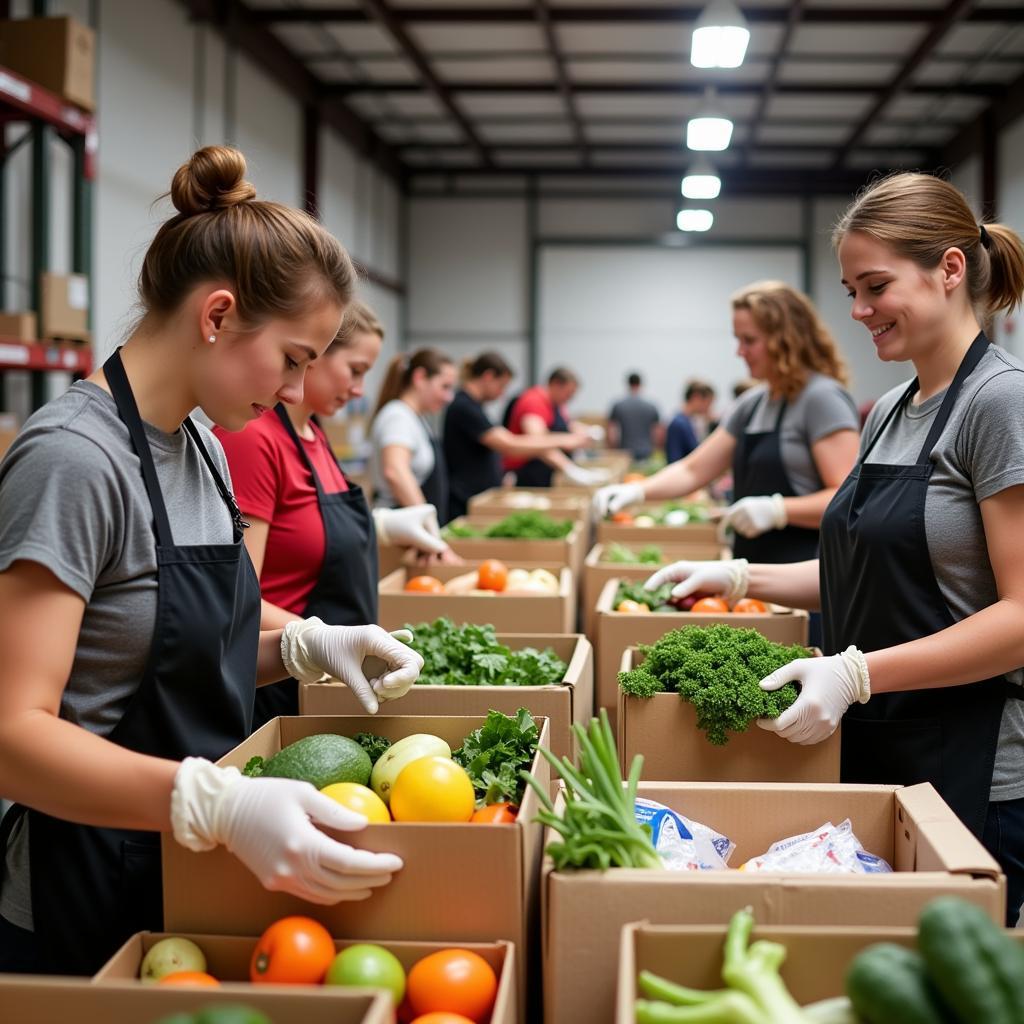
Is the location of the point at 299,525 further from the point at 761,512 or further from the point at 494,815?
the point at 761,512

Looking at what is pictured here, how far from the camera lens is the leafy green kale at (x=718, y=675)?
6.23 feet

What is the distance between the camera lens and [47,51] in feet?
16.9

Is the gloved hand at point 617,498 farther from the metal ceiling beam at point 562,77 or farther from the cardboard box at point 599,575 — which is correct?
the metal ceiling beam at point 562,77

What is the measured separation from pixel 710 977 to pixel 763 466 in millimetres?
2616

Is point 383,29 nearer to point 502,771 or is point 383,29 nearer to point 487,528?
point 487,528

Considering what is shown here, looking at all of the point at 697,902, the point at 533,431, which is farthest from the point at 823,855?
the point at 533,431

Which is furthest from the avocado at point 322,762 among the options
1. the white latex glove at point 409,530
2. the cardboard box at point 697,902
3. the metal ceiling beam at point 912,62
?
the metal ceiling beam at point 912,62

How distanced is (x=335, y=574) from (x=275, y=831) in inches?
53.7

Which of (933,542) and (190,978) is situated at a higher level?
(933,542)

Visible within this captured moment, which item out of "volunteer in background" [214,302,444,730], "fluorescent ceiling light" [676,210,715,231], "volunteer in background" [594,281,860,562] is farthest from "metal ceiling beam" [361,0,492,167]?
"volunteer in background" [214,302,444,730]

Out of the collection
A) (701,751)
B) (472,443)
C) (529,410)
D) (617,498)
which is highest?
(529,410)

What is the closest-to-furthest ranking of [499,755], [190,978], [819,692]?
[190,978]
[499,755]
[819,692]

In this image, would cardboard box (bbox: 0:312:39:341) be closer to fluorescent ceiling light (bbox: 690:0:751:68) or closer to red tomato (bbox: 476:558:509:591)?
red tomato (bbox: 476:558:509:591)

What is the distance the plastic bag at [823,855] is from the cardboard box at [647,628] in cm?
92
